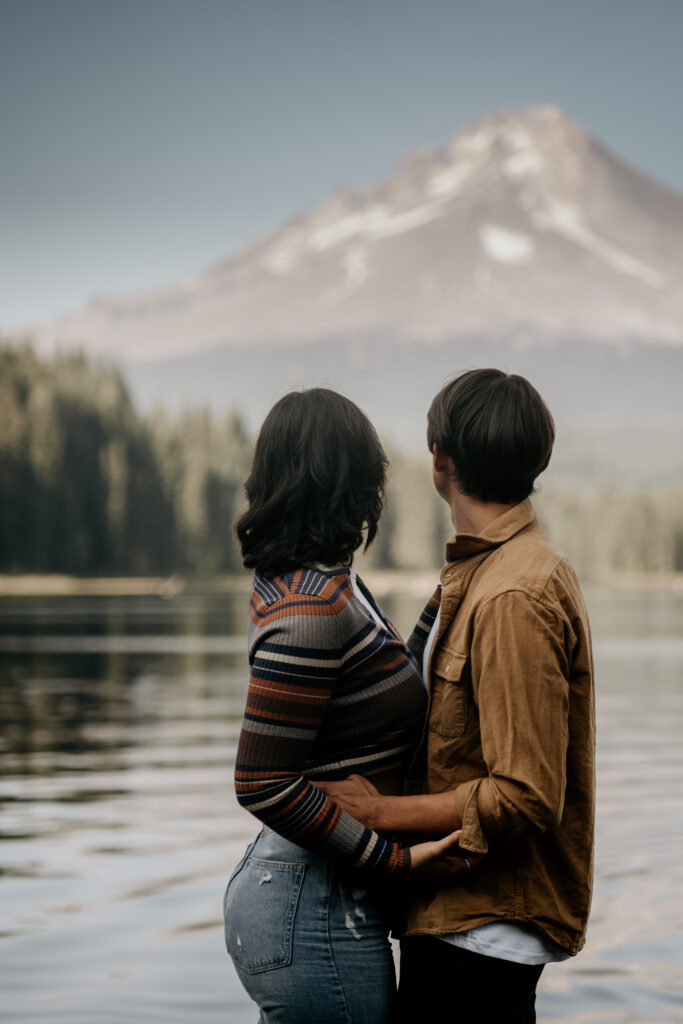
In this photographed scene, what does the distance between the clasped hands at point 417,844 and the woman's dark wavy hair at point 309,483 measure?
1.66 ft

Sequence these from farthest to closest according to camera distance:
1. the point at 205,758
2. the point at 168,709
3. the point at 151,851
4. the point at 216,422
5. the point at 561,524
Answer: the point at 561,524
the point at 216,422
the point at 168,709
the point at 205,758
the point at 151,851

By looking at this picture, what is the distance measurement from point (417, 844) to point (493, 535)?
2.36 feet

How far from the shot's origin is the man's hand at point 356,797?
2.86 metres

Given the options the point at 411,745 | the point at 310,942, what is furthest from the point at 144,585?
the point at 310,942

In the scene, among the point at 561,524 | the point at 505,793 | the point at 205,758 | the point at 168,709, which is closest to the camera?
the point at 505,793

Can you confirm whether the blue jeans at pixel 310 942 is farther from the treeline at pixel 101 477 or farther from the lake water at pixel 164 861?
the treeline at pixel 101 477

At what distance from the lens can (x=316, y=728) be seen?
2803mm

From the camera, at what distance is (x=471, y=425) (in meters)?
2.92

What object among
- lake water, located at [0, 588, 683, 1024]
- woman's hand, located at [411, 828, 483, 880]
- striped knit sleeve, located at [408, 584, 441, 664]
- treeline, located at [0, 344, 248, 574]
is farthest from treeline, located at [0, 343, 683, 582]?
woman's hand, located at [411, 828, 483, 880]

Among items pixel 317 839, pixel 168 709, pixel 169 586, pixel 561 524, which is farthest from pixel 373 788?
pixel 561 524

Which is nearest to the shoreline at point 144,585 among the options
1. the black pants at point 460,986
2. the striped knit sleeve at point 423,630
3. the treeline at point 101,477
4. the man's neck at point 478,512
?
the treeline at point 101,477

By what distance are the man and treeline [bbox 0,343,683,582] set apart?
9096cm

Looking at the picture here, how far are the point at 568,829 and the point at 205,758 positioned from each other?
1171 centimetres

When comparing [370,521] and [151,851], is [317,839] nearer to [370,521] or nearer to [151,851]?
[370,521]
